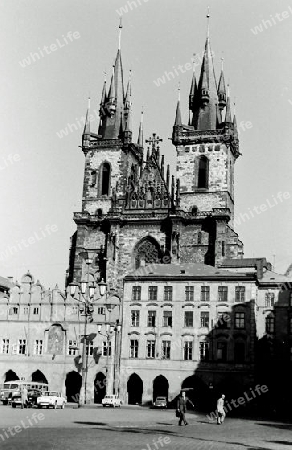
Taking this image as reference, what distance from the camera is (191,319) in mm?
58500

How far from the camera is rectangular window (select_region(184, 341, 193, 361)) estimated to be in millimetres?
57469

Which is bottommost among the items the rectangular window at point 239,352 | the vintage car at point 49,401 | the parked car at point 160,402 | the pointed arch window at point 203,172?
the parked car at point 160,402

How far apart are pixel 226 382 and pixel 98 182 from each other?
32.4m

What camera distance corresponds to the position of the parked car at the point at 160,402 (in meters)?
52.8

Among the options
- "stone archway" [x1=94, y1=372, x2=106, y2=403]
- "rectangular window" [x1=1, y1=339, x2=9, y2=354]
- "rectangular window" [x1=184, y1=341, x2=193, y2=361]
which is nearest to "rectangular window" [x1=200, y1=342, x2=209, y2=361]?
"rectangular window" [x1=184, y1=341, x2=193, y2=361]

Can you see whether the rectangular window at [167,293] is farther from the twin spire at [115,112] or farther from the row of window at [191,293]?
the twin spire at [115,112]

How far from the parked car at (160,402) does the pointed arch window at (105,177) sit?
3167 centimetres

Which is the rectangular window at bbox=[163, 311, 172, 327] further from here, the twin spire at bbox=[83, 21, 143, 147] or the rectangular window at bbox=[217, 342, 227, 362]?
the twin spire at bbox=[83, 21, 143, 147]

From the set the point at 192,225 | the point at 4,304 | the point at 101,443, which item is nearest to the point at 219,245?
the point at 192,225

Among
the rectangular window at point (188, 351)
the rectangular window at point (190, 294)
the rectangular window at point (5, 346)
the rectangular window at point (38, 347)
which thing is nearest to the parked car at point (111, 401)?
the rectangular window at point (188, 351)

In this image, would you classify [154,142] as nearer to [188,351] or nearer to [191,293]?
[191,293]

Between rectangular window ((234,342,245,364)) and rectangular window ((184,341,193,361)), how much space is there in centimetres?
381

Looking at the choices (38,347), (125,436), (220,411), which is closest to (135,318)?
(38,347)

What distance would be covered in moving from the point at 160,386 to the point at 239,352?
759 cm
